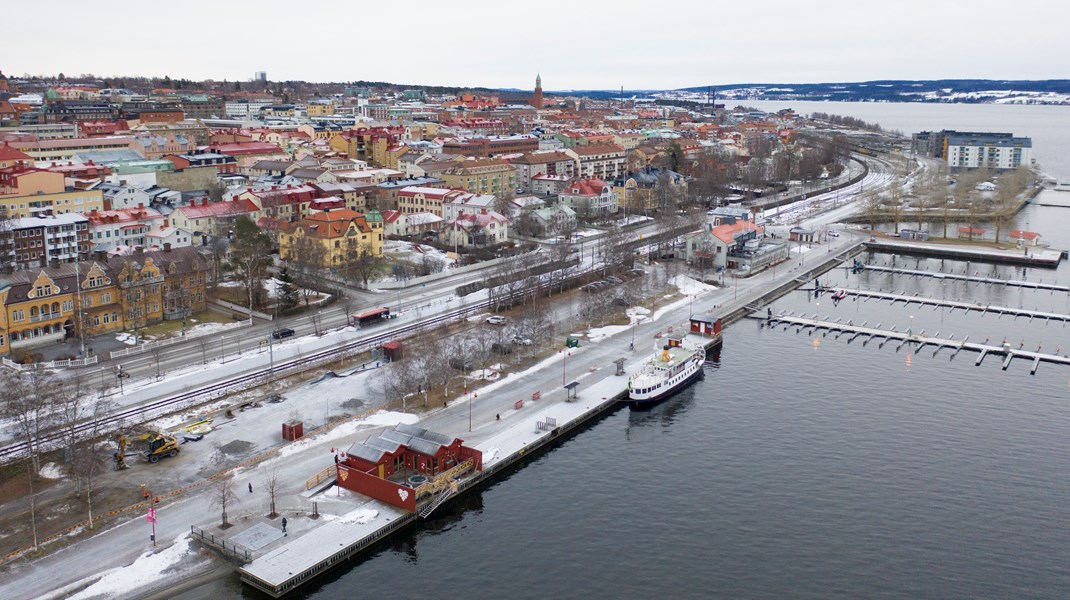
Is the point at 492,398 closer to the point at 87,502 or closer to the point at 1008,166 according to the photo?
the point at 87,502

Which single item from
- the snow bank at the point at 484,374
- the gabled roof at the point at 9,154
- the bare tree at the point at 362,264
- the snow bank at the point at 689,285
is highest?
the gabled roof at the point at 9,154

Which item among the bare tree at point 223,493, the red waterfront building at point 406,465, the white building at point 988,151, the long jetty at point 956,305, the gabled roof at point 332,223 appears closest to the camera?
the bare tree at point 223,493

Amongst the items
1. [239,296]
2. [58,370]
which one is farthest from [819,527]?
[239,296]

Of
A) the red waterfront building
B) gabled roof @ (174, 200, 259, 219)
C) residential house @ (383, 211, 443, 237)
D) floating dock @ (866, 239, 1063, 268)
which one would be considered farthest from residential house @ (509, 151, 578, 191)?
the red waterfront building

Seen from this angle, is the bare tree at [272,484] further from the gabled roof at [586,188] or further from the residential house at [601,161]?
the residential house at [601,161]

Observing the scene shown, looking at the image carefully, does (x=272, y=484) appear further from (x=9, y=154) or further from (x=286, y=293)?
(x=9, y=154)

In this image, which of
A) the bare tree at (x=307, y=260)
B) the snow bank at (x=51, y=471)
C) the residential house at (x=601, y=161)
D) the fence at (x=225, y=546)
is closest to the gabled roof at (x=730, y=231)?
the bare tree at (x=307, y=260)
